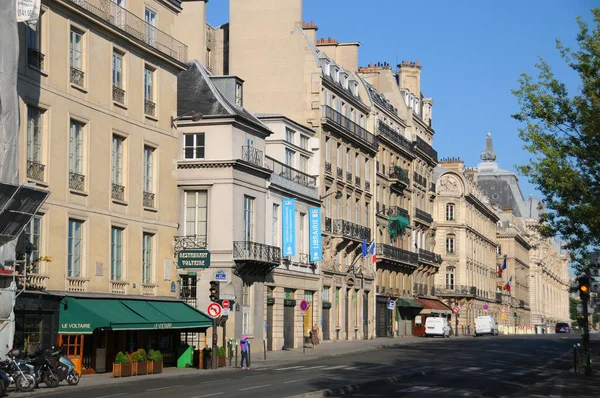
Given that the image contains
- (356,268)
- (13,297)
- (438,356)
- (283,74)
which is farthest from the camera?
(356,268)

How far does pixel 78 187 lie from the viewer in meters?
38.8

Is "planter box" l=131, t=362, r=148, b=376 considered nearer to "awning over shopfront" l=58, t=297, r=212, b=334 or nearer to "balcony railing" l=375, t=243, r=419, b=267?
"awning over shopfront" l=58, t=297, r=212, b=334

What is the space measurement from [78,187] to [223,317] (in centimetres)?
946

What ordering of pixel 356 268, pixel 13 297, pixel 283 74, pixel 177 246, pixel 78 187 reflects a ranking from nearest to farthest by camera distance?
pixel 13 297 < pixel 78 187 < pixel 177 246 < pixel 283 74 < pixel 356 268

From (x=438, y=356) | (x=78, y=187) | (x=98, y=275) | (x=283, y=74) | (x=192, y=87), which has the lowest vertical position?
(x=438, y=356)

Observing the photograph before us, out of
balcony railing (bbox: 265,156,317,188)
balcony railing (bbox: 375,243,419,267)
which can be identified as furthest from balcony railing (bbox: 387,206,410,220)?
balcony railing (bbox: 265,156,317,188)

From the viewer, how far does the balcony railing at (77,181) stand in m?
38.4

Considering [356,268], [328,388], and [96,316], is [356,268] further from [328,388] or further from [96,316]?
[328,388]

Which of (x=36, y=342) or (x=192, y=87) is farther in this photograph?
(x=192, y=87)

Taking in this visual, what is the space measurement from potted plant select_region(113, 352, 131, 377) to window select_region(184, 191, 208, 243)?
48.8 feet

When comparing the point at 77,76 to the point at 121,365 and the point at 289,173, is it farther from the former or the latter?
the point at 289,173

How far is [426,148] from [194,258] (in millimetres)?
61228

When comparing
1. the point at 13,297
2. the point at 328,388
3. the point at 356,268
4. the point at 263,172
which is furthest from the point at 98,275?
the point at 356,268

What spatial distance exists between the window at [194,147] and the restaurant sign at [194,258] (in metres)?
8.62
